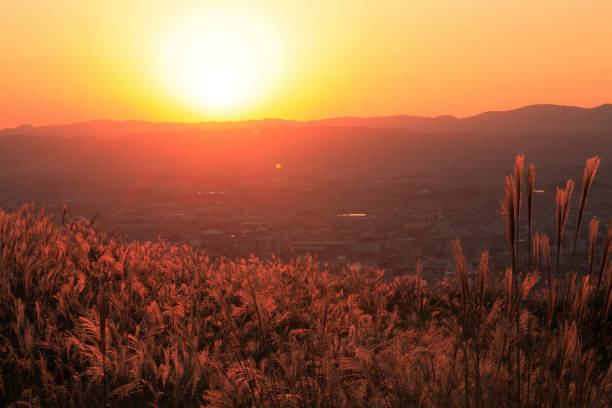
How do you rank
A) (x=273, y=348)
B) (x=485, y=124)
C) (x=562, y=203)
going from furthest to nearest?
1. (x=485, y=124)
2. (x=273, y=348)
3. (x=562, y=203)

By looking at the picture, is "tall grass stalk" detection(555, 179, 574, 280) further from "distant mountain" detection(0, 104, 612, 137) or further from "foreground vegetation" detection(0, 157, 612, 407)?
"distant mountain" detection(0, 104, 612, 137)

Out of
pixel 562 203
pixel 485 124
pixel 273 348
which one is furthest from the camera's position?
pixel 485 124

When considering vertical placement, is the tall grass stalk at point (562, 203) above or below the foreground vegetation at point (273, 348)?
above

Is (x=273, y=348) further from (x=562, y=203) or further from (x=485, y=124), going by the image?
(x=485, y=124)

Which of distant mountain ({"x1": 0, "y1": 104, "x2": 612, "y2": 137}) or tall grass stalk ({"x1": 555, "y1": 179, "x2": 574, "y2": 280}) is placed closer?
tall grass stalk ({"x1": 555, "y1": 179, "x2": 574, "y2": 280})

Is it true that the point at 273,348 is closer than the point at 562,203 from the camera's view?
No

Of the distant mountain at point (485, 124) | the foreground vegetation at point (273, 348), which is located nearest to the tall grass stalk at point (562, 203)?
the foreground vegetation at point (273, 348)

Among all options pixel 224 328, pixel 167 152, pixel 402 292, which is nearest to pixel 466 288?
pixel 224 328

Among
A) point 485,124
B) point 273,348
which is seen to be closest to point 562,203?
point 273,348

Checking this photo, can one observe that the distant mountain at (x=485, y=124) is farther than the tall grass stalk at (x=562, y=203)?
Yes

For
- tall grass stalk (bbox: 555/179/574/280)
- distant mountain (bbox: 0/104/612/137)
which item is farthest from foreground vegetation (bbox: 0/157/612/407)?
distant mountain (bbox: 0/104/612/137)

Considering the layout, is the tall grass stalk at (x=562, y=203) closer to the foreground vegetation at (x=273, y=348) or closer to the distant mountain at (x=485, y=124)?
the foreground vegetation at (x=273, y=348)

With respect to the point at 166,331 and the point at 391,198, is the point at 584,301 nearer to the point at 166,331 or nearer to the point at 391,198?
the point at 166,331
